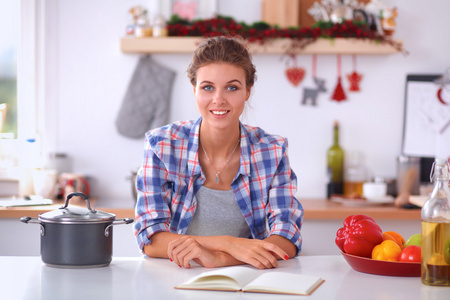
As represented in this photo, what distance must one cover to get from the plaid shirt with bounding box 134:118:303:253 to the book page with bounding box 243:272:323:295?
47 centimetres

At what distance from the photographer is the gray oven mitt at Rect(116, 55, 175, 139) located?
12.0ft

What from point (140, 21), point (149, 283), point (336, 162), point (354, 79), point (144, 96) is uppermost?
point (140, 21)

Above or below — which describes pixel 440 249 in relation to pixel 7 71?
below

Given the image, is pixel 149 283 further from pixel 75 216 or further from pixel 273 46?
pixel 273 46

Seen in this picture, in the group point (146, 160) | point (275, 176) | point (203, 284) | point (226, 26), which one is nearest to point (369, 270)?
point (203, 284)

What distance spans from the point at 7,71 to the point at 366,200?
2204 mm

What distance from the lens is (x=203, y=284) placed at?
1.39 metres

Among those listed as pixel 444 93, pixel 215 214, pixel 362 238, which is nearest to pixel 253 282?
pixel 362 238

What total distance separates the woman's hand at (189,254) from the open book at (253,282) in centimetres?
19

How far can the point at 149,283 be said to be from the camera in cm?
144

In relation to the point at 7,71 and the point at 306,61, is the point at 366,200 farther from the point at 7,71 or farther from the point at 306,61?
the point at 7,71

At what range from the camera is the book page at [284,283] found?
134 cm

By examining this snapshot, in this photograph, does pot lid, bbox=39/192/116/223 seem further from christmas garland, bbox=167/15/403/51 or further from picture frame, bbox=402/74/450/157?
picture frame, bbox=402/74/450/157

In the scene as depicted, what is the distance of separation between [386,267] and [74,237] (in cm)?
78
